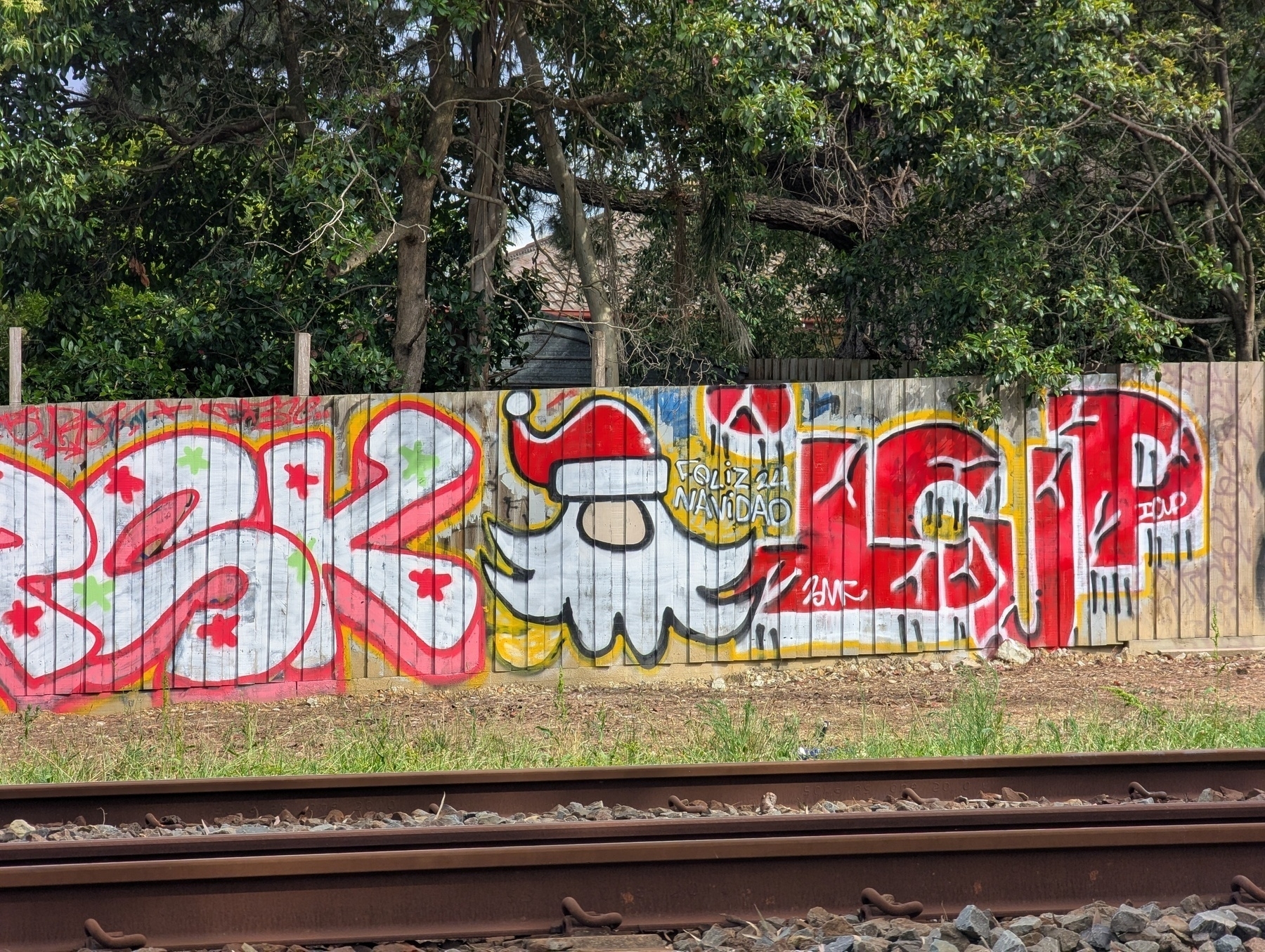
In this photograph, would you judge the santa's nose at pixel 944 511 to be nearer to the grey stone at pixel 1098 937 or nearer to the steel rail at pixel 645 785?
the steel rail at pixel 645 785

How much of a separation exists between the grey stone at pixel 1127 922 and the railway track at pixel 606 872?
132 millimetres

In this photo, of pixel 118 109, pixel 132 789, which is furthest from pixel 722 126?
pixel 132 789

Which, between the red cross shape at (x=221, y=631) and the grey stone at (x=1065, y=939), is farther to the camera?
the red cross shape at (x=221, y=631)

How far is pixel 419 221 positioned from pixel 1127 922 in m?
8.74

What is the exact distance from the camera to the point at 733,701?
26.6 ft

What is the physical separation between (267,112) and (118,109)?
139 centimetres

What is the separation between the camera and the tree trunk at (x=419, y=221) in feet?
34.7

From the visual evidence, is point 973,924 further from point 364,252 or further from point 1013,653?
point 364,252

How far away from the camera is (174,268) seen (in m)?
12.1

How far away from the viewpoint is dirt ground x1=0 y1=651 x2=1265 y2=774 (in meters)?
7.39

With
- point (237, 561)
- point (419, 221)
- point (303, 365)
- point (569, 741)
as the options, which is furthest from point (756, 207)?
point (569, 741)

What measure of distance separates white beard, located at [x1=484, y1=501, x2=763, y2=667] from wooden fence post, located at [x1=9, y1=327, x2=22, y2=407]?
333cm

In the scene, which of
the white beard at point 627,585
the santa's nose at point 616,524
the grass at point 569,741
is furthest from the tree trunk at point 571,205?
the grass at point 569,741

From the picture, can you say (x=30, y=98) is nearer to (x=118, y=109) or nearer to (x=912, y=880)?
(x=118, y=109)
